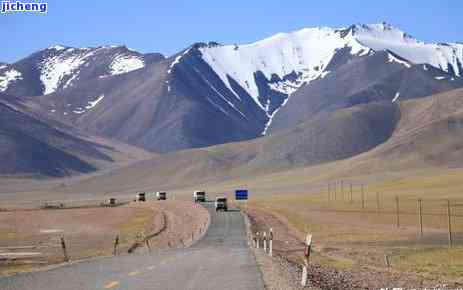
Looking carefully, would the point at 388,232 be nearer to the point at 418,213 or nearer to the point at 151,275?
the point at 418,213

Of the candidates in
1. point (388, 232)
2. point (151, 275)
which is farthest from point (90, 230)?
point (151, 275)

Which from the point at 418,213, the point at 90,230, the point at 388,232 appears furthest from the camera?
the point at 418,213

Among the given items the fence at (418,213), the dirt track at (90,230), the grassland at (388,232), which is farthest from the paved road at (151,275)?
the fence at (418,213)

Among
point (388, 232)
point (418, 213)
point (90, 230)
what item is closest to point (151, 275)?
point (388, 232)

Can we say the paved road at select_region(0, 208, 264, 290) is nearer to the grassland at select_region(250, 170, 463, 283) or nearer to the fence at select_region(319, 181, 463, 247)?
the grassland at select_region(250, 170, 463, 283)

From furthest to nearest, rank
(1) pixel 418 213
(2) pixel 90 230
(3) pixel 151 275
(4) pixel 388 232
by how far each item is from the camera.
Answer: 1. (1) pixel 418 213
2. (2) pixel 90 230
3. (4) pixel 388 232
4. (3) pixel 151 275

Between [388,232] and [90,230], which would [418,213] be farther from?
[90,230]

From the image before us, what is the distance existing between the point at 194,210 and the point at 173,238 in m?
42.4

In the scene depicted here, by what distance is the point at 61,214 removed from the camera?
375ft

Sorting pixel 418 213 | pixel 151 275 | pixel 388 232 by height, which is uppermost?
pixel 418 213

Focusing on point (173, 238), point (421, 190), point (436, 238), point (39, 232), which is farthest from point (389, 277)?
point (421, 190)

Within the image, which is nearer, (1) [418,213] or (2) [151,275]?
→ (2) [151,275]

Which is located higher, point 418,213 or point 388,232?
point 418,213

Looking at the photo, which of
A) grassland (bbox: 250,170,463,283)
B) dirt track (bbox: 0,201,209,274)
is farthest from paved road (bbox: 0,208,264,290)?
dirt track (bbox: 0,201,209,274)
